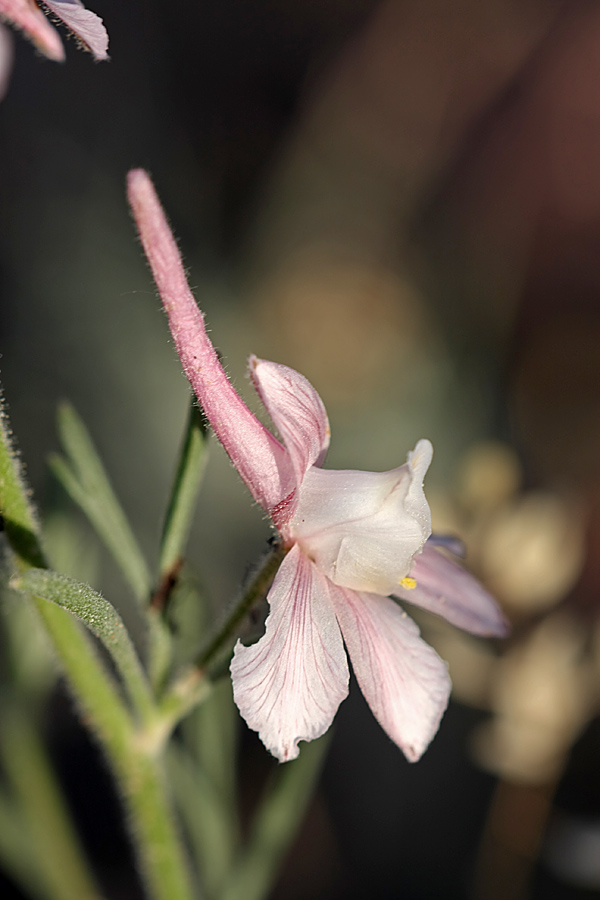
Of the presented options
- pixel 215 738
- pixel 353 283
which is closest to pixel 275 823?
pixel 215 738

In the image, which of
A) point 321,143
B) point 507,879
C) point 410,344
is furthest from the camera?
point 321,143

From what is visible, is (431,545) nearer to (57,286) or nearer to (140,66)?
(57,286)

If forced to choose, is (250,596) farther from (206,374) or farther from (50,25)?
(50,25)

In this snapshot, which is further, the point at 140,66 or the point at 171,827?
the point at 140,66

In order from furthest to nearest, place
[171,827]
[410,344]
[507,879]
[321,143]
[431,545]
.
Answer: [321,143], [410,344], [507,879], [171,827], [431,545]

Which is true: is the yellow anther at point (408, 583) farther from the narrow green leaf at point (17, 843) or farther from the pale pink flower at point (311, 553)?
the narrow green leaf at point (17, 843)

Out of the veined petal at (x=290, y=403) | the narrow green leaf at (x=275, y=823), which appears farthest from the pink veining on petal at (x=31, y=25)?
the narrow green leaf at (x=275, y=823)

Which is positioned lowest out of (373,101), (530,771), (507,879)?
(507,879)

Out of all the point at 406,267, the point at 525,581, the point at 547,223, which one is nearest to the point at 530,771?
the point at 525,581
